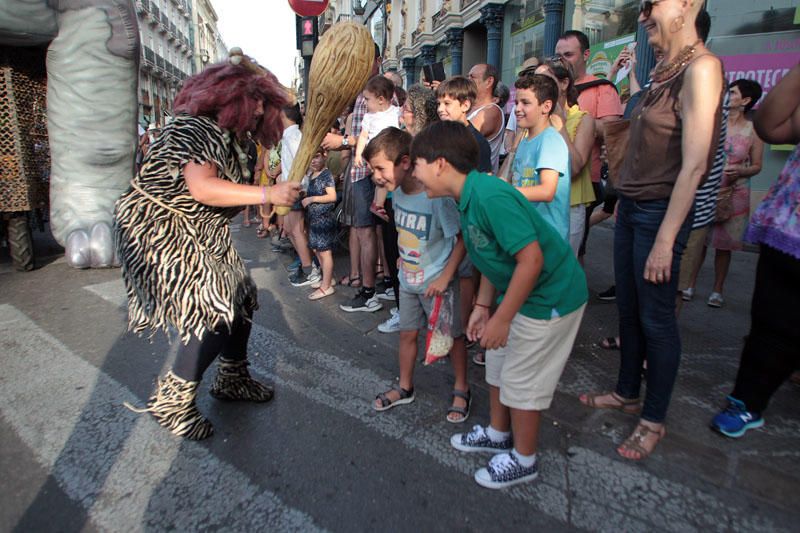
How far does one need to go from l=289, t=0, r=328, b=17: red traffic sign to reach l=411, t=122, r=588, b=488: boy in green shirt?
5.00 m

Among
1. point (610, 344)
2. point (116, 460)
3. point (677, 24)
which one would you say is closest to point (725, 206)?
point (610, 344)

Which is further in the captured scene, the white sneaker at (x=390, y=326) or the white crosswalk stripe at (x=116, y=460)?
the white sneaker at (x=390, y=326)

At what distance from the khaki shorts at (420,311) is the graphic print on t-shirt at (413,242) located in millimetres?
103

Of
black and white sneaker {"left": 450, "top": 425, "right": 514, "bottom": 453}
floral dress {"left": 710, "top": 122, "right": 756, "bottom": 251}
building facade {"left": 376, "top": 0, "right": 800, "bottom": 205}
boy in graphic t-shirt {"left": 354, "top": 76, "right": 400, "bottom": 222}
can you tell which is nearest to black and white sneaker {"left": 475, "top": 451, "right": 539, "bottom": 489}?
black and white sneaker {"left": 450, "top": 425, "right": 514, "bottom": 453}

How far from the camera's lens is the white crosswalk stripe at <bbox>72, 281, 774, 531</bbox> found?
6.39 ft

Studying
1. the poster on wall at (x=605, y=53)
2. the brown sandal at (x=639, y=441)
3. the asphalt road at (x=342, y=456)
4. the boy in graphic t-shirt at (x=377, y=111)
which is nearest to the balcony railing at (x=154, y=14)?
the poster on wall at (x=605, y=53)

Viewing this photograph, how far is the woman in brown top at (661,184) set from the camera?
2.00m

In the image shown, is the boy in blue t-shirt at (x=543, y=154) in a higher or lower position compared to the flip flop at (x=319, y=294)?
higher

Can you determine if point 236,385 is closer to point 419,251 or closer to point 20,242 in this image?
point 419,251

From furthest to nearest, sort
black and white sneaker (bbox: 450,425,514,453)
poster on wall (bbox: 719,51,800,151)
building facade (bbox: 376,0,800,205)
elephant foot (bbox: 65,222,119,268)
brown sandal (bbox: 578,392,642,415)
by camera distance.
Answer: building facade (bbox: 376,0,800,205)
poster on wall (bbox: 719,51,800,151)
elephant foot (bbox: 65,222,119,268)
brown sandal (bbox: 578,392,642,415)
black and white sneaker (bbox: 450,425,514,453)

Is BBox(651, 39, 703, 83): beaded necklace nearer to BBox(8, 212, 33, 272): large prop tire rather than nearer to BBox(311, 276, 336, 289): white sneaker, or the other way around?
BBox(311, 276, 336, 289): white sneaker

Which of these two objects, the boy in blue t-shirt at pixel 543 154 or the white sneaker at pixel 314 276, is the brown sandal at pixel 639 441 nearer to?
the boy in blue t-shirt at pixel 543 154

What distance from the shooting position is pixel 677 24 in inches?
82.3

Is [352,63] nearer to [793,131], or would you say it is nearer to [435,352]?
[435,352]
